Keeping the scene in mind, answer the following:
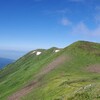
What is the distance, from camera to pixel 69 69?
9425cm

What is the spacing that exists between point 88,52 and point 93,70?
23914 mm

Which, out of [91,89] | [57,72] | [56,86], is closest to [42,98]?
[56,86]

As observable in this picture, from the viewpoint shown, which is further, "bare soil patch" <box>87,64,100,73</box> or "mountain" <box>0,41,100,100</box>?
"bare soil patch" <box>87,64,100,73</box>

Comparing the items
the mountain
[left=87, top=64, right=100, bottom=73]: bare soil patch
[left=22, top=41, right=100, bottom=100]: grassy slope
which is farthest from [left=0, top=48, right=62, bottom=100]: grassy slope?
[left=87, top=64, right=100, bottom=73]: bare soil patch

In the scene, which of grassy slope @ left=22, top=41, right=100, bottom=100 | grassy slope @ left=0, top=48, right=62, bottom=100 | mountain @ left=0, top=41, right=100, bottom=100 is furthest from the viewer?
grassy slope @ left=0, top=48, right=62, bottom=100

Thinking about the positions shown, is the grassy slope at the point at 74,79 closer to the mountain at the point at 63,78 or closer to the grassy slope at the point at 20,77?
the mountain at the point at 63,78

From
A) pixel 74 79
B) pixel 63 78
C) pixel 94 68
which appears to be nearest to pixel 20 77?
pixel 94 68

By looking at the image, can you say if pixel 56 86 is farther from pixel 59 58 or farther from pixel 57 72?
pixel 59 58

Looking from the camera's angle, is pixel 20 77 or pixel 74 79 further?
pixel 20 77

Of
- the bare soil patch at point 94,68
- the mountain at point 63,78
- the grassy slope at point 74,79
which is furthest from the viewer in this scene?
the bare soil patch at point 94,68

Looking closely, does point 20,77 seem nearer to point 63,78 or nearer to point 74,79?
point 63,78

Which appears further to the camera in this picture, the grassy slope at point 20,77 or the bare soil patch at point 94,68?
the grassy slope at point 20,77

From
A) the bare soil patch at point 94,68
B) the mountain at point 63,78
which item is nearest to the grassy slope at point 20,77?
the mountain at point 63,78

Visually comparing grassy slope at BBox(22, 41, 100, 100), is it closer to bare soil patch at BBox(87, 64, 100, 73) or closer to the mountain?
the mountain
